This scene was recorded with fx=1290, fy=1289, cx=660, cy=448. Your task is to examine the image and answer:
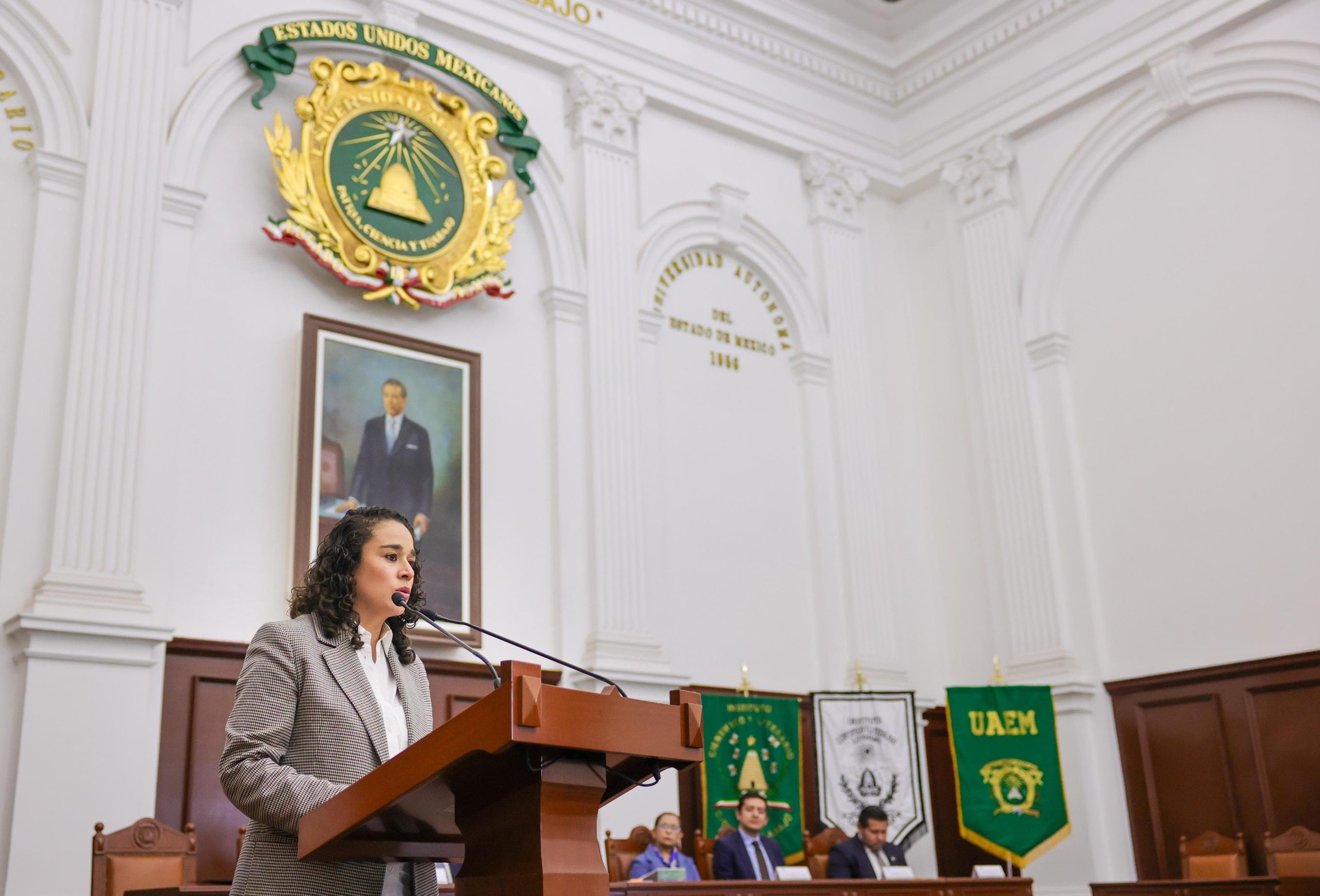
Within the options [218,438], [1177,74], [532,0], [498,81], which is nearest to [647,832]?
[218,438]

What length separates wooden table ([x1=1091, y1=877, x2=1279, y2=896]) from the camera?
7289mm

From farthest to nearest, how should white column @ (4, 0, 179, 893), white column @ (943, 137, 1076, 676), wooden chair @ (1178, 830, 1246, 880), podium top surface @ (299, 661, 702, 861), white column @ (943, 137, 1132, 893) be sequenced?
white column @ (943, 137, 1076, 676)
white column @ (943, 137, 1132, 893)
wooden chair @ (1178, 830, 1246, 880)
white column @ (4, 0, 179, 893)
podium top surface @ (299, 661, 702, 861)

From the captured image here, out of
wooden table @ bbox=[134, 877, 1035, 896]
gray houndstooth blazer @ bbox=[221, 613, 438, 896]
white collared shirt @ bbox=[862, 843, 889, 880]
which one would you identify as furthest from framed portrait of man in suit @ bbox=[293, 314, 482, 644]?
gray houndstooth blazer @ bbox=[221, 613, 438, 896]

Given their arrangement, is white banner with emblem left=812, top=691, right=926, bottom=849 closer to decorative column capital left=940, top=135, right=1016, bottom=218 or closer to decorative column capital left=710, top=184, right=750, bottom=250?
decorative column capital left=710, top=184, right=750, bottom=250

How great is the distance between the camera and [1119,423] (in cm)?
966

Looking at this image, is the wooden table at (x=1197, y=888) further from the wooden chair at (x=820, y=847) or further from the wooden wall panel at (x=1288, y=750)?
the wooden chair at (x=820, y=847)

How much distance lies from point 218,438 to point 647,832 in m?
3.40

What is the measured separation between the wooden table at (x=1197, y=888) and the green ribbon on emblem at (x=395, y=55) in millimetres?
5844

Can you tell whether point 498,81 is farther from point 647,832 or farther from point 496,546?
point 647,832

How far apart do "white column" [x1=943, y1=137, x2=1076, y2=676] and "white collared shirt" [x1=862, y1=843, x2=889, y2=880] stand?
2262mm

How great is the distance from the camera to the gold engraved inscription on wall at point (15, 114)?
7.14 metres

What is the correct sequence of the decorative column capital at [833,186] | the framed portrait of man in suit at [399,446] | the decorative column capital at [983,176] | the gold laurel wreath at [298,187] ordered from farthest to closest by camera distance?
the decorative column capital at [833,186], the decorative column capital at [983,176], the gold laurel wreath at [298,187], the framed portrait of man in suit at [399,446]

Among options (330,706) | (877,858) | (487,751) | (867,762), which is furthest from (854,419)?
(487,751)

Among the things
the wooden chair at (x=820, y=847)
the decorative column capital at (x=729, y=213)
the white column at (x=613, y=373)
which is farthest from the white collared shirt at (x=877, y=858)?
the decorative column capital at (x=729, y=213)
